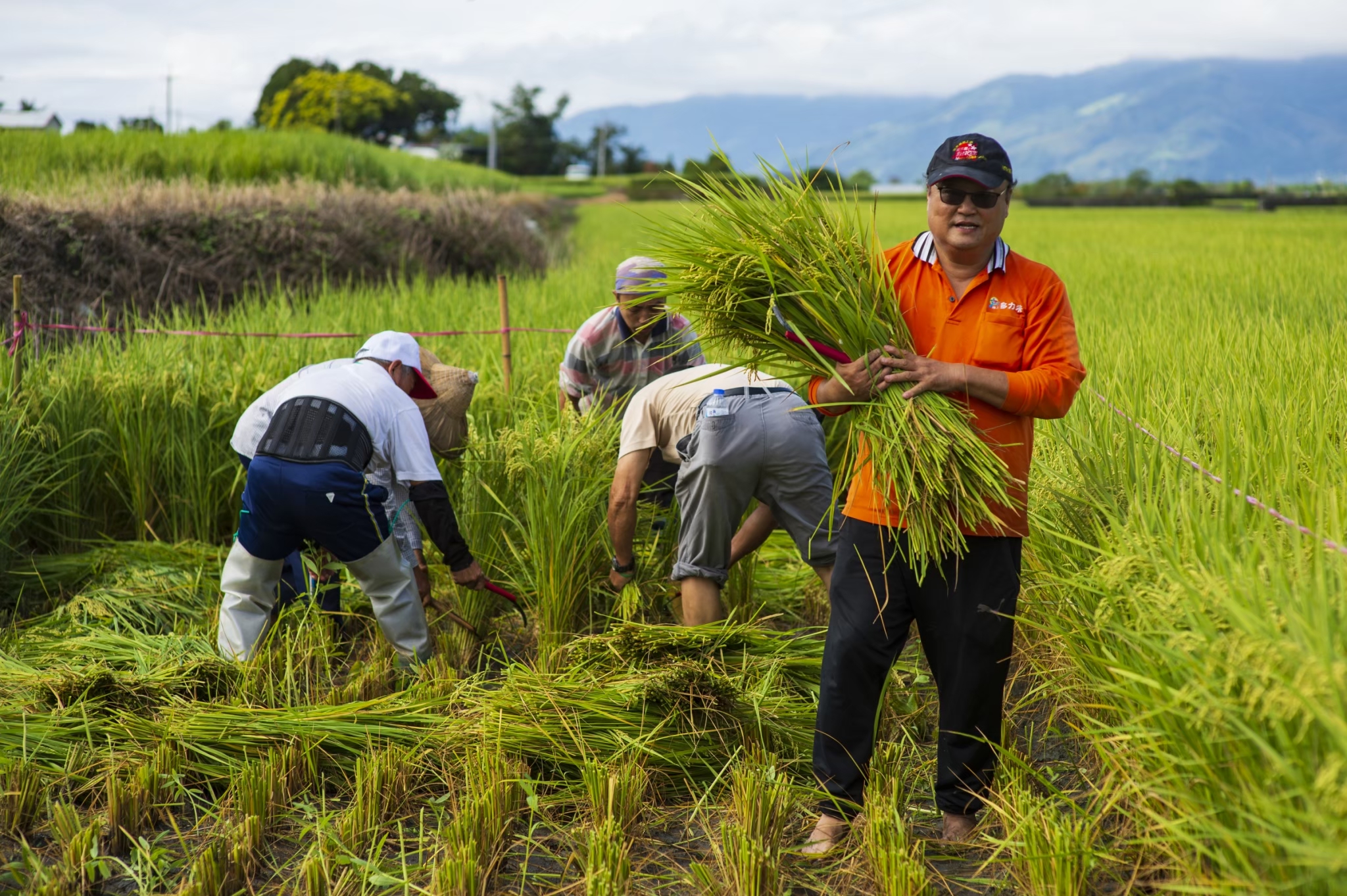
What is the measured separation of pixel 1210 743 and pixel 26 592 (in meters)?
4.54

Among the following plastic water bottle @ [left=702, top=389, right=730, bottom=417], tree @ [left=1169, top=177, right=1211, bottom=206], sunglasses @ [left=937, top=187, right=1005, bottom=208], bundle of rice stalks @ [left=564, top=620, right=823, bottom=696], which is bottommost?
bundle of rice stalks @ [left=564, top=620, right=823, bottom=696]

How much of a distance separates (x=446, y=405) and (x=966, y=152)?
2.51 meters

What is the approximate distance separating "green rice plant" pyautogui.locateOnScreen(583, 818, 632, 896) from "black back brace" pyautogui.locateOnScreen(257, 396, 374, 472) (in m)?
1.67

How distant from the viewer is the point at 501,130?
72.9 m

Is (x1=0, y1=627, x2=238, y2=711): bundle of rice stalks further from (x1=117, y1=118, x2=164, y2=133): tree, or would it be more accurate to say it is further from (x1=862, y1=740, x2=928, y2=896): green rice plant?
(x1=117, y1=118, x2=164, y2=133): tree

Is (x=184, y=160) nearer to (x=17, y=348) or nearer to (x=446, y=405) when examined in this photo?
(x=17, y=348)

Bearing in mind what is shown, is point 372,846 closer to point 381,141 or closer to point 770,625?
point 770,625

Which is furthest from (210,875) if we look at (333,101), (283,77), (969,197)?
(283,77)

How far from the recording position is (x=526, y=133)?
7225 cm

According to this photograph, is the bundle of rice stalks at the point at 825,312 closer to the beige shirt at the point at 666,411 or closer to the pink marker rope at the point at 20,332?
the beige shirt at the point at 666,411

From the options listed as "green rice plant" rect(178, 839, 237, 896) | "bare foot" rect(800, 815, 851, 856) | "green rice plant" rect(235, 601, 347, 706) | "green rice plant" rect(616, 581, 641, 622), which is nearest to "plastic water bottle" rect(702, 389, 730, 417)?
"green rice plant" rect(616, 581, 641, 622)

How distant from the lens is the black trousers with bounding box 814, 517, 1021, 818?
2.40m

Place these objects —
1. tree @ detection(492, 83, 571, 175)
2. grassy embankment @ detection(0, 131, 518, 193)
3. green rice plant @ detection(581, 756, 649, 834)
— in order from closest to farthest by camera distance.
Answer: green rice plant @ detection(581, 756, 649, 834)
grassy embankment @ detection(0, 131, 518, 193)
tree @ detection(492, 83, 571, 175)

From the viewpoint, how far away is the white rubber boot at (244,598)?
3693 mm
